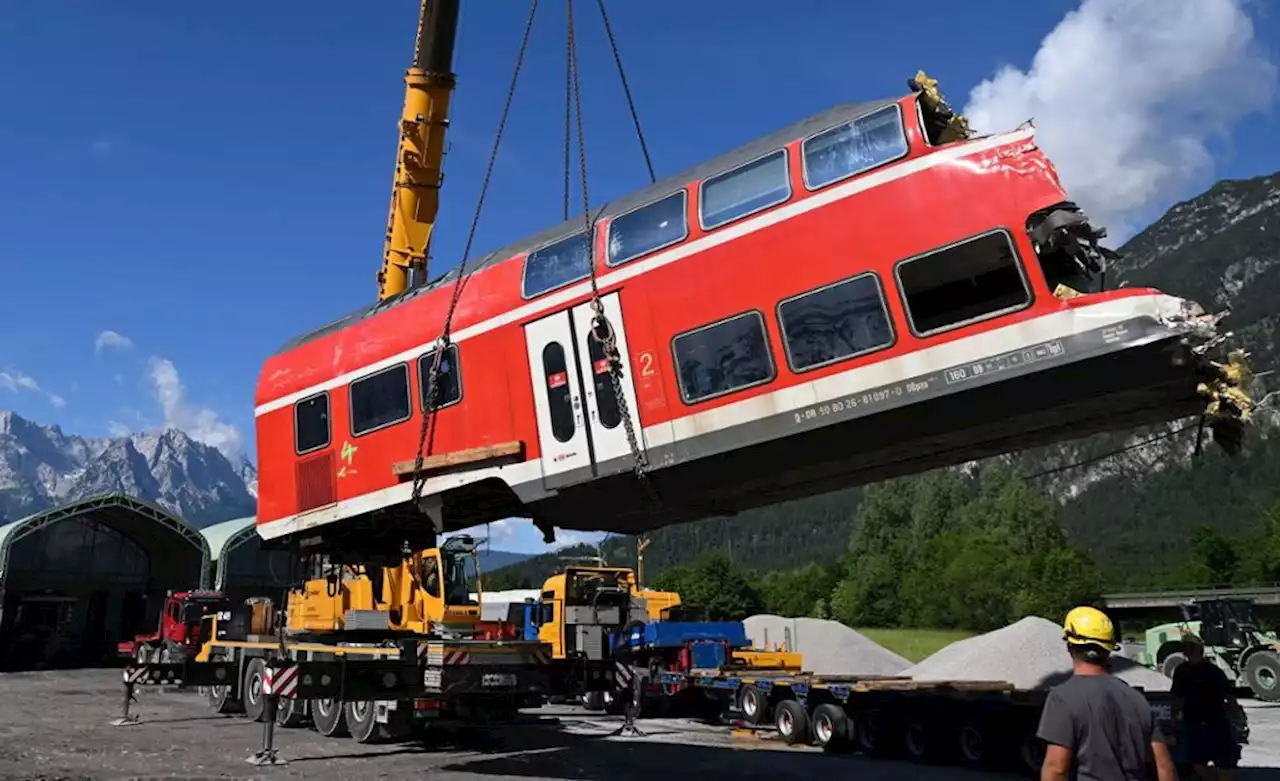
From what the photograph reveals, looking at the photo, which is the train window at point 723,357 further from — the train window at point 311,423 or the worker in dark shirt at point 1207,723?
the train window at point 311,423

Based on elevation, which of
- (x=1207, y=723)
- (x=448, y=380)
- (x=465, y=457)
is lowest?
(x=1207, y=723)

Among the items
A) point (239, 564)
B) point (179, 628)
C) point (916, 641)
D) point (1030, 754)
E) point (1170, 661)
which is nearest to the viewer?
point (1030, 754)

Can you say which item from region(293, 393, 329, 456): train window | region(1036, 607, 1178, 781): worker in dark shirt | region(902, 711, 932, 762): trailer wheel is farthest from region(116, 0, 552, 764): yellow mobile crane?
region(1036, 607, 1178, 781): worker in dark shirt

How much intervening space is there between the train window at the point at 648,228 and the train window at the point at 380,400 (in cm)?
329

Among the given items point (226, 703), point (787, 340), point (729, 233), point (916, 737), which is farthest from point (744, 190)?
point (226, 703)

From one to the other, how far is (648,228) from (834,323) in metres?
2.34

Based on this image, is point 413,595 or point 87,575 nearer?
point 413,595

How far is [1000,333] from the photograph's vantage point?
7.50 m

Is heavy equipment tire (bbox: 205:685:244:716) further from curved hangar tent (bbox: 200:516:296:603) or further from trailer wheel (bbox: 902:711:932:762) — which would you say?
curved hangar tent (bbox: 200:516:296:603)

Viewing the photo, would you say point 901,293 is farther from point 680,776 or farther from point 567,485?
point 680,776

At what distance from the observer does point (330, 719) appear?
51.7 feet

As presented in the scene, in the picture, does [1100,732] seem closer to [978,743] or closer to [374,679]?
[374,679]

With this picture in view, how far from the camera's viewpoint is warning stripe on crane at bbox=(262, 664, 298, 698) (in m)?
11.6

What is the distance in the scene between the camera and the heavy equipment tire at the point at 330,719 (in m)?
15.6
